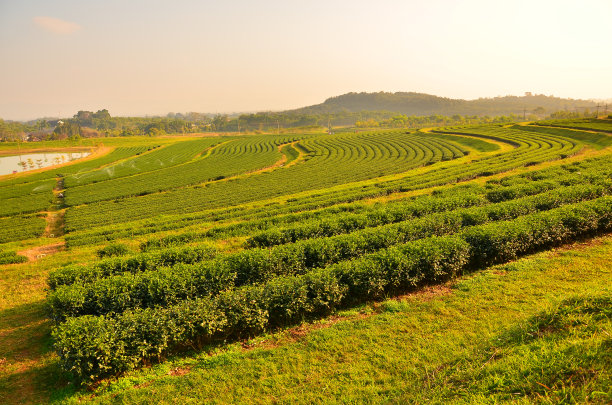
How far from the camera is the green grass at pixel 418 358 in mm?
6887

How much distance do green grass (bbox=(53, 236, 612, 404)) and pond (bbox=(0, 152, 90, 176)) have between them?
112 meters

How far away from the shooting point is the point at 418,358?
9172mm

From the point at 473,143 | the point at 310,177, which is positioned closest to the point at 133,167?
the point at 310,177

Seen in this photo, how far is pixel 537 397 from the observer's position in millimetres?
6191

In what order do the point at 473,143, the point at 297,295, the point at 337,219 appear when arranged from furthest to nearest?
the point at 473,143 < the point at 337,219 < the point at 297,295

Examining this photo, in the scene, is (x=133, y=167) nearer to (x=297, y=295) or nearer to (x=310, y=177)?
(x=310, y=177)

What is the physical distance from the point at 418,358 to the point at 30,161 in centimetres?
13013

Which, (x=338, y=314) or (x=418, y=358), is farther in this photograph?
(x=338, y=314)

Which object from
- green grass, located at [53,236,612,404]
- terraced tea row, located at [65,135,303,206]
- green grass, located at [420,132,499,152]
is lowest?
green grass, located at [53,236,612,404]

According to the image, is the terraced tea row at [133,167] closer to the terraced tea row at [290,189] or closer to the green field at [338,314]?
the terraced tea row at [290,189]

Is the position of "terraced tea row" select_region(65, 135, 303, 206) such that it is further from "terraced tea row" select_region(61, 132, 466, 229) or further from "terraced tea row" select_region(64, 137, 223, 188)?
"terraced tea row" select_region(61, 132, 466, 229)

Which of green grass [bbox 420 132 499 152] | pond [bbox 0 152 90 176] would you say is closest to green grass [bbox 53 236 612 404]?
green grass [bbox 420 132 499 152]

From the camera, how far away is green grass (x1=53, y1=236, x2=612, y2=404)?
689 cm

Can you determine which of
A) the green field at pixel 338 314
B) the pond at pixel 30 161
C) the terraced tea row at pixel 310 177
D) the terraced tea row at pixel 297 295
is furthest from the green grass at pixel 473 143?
the pond at pixel 30 161
